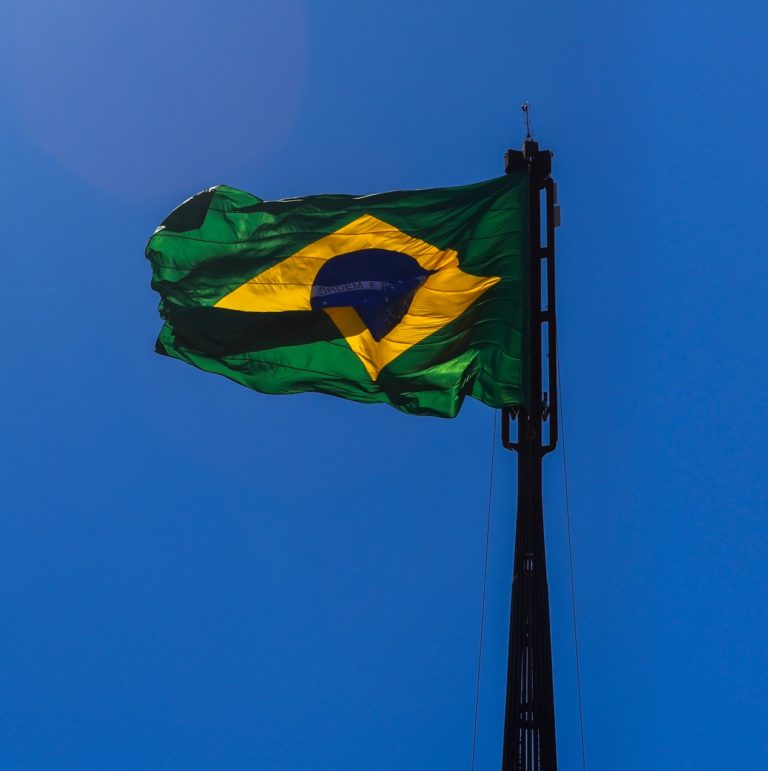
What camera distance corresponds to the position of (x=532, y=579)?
1109cm

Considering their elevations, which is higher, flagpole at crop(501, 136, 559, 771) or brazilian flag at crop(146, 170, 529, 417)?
brazilian flag at crop(146, 170, 529, 417)

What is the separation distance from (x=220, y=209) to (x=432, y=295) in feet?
12.5

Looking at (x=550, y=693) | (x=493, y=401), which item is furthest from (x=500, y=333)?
(x=550, y=693)

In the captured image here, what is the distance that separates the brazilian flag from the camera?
13.7 metres

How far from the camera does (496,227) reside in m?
14.2

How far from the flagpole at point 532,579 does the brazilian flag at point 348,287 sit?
708 mm

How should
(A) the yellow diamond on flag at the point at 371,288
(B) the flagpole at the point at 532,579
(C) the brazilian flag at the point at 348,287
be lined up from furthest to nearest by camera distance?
(A) the yellow diamond on flag at the point at 371,288 → (C) the brazilian flag at the point at 348,287 → (B) the flagpole at the point at 532,579

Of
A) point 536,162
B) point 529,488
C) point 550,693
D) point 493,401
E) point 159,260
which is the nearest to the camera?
point 550,693

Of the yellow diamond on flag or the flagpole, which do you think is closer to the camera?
the flagpole

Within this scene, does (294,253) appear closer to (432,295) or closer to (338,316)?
(338,316)

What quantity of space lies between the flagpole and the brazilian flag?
708 mm

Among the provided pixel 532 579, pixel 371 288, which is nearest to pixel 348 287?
pixel 371 288

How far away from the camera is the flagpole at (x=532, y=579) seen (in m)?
10.4

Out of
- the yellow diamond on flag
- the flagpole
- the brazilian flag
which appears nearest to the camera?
the flagpole
